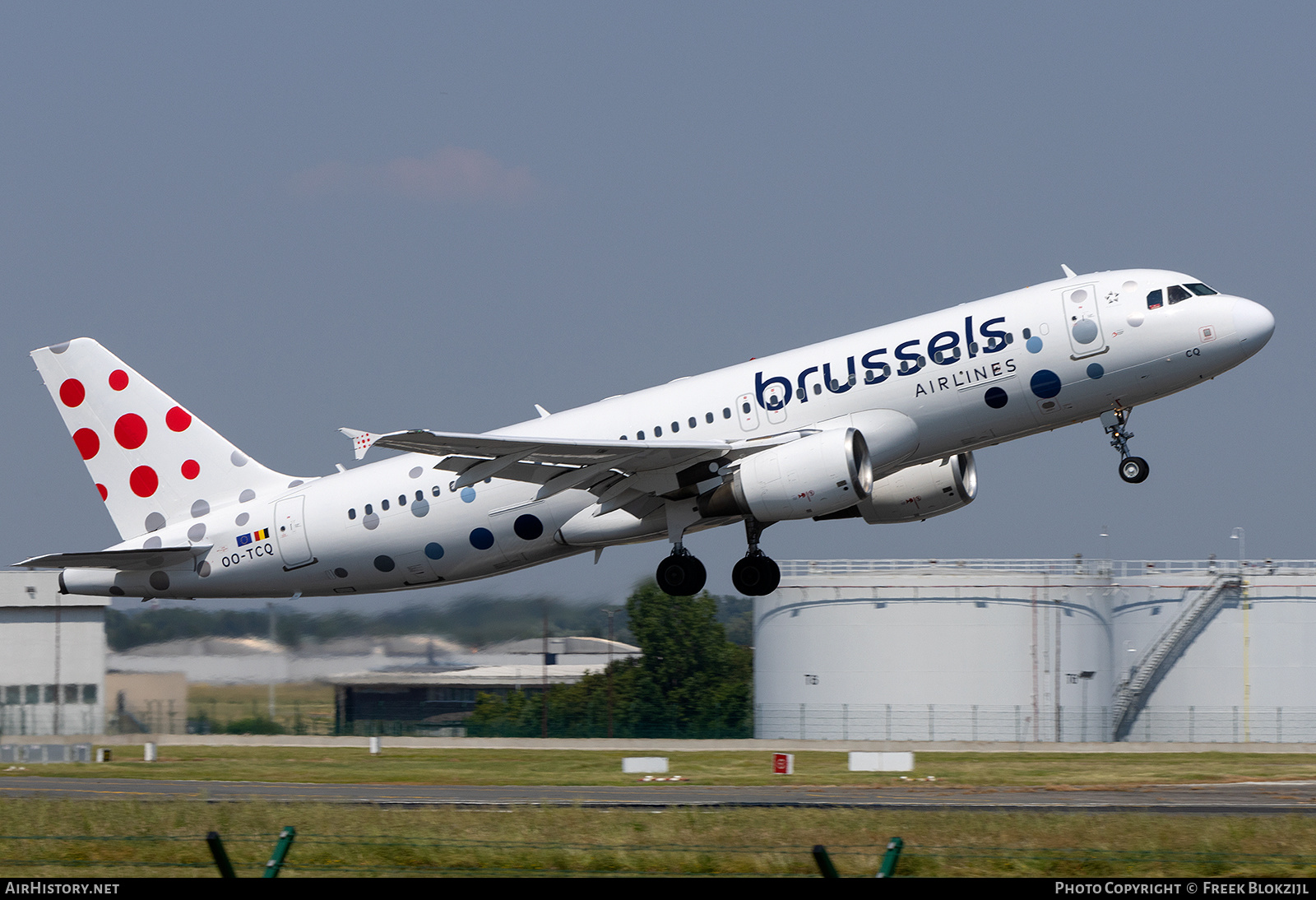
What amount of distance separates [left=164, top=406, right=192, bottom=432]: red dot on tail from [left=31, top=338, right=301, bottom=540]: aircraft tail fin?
0.02m

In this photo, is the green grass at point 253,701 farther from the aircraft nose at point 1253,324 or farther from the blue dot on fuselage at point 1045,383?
the aircraft nose at point 1253,324

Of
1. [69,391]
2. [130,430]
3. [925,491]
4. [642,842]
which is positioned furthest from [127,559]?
[925,491]

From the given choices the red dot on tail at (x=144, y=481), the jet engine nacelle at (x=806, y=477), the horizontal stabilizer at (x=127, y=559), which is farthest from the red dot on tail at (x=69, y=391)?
the jet engine nacelle at (x=806, y=477)

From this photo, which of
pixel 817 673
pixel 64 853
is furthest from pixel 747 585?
pixel 817 673

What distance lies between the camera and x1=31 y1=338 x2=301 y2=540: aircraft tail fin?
36812mm

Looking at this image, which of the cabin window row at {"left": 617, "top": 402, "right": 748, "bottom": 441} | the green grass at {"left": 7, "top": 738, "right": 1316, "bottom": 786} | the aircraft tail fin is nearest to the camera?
the cabin window row at {"left": 617, "top": 402, "right": 748, "bottom": 441}

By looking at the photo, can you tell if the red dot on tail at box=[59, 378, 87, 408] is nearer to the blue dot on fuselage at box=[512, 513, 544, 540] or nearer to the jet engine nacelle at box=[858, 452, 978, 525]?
the blue dot on fuselage at box=[512, 513, 544, 540]

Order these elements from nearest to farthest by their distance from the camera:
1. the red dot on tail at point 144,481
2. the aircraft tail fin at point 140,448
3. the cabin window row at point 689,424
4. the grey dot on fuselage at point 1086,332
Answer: the grey dot on fuselage at point 1086,332 → the cabin window row at point 689,424 → the aircraft tail fin at point 140,448 → the red dot on tail at point 144,481

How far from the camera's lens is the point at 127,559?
115ft

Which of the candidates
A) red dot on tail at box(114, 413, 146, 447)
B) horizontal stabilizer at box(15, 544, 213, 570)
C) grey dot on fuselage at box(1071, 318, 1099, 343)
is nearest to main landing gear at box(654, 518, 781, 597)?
grey dot on fuselage at box(1071, 318, 1099, 343)

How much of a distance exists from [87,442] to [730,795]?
724 inches

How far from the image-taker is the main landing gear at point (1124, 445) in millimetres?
30484

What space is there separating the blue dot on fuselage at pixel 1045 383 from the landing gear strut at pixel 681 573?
8.17 meters
